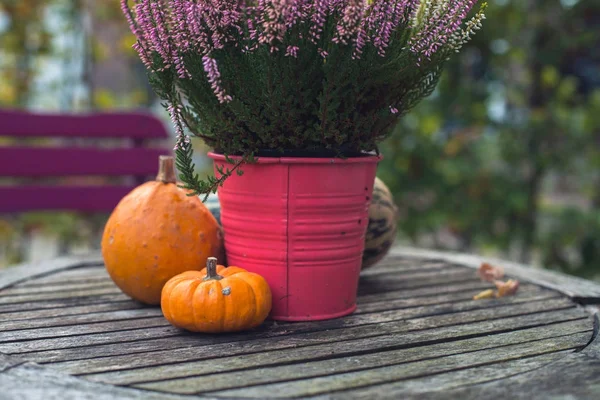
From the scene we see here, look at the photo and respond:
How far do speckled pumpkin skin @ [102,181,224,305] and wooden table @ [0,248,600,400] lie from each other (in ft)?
0.30

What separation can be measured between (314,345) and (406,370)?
221 millimetres

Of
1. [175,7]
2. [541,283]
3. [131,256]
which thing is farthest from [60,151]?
[541,283]

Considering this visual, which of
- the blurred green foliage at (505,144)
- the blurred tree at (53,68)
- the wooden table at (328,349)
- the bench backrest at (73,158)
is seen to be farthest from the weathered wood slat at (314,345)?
the blurred tree at (53,68)

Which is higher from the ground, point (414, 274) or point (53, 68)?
point (53, 68)

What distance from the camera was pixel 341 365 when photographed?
118 cm

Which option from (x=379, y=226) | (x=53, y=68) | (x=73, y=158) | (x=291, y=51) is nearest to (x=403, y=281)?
(x=379, y=226)

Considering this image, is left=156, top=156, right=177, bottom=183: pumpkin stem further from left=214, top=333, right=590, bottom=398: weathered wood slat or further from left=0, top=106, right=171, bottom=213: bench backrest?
left=0, top=106, right=171, bottom=213: bench backrest

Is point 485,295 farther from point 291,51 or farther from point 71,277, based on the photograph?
point 71,277

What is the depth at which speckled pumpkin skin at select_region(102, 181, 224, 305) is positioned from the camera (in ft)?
5.07

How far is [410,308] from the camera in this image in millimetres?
1602

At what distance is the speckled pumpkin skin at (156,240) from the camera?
1.54 m

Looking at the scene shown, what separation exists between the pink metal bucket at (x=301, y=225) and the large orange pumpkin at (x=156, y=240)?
0.09 m

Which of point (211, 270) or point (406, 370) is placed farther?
point (211, 270)

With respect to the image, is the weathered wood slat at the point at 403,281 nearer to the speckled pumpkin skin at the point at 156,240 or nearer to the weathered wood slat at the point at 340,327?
the weathered wood slat at the point at 340,327
